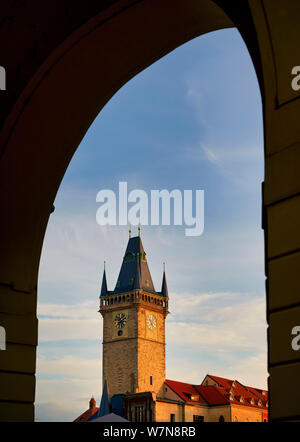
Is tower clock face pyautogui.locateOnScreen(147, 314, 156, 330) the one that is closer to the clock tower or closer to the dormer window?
the clock tower

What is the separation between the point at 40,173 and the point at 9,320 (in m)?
0.83

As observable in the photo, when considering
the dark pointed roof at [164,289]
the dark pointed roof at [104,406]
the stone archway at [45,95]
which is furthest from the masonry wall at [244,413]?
the stone archway at [45,95]

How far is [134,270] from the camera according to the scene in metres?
71.9

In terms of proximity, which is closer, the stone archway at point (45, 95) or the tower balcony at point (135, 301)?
the stone archway at point (45, 95)

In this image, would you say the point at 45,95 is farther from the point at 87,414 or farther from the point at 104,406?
the point at 87,414

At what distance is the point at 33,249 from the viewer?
3.71 m

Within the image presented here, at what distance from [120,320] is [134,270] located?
5.91 m

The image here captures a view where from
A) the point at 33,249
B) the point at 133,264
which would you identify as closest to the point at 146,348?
the point at 133,264

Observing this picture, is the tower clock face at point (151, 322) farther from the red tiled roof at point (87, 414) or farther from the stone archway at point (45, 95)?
the stone archway at point (45, 95)

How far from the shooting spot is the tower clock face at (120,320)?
239 feet

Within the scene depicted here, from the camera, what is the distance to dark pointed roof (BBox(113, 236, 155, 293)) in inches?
2790

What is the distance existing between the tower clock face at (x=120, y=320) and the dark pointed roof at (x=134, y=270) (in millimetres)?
2624
